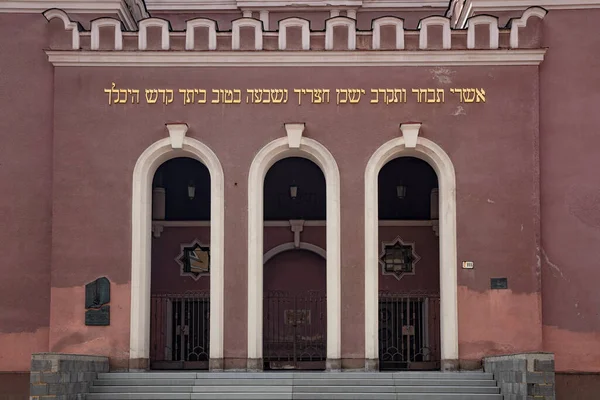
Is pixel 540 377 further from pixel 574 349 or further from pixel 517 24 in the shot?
pixel 517 24

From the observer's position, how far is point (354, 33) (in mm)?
20641

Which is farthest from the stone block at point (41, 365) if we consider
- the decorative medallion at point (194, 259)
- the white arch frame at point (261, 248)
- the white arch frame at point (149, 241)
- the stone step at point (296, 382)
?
the decorative medallion at point (194, 259)

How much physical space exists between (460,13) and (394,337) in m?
6.96

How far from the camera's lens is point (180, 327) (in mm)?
23219

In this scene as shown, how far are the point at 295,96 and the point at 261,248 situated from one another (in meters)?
2.94

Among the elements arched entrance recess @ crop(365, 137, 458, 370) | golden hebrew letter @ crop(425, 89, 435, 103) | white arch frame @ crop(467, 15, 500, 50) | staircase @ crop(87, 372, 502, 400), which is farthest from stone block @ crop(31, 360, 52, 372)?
white arch frame @ crop(467, 15, 500, 50)

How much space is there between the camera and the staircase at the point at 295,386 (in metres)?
18.3

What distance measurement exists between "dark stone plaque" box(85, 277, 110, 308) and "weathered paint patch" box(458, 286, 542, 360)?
6531 mm

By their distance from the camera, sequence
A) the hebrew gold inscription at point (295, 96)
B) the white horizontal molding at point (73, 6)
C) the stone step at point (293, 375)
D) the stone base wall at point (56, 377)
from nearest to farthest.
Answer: the stone base wall at point (56, 377), the stone step at point (293, 375), the hebrew gold inscription at point (295, 96), the white horizontal molding at point (73, 6)

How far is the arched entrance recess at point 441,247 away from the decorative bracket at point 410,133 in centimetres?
8

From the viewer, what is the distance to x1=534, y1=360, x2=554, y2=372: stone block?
16938 millimetres

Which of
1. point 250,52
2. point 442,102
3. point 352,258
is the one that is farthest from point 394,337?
point 250,52

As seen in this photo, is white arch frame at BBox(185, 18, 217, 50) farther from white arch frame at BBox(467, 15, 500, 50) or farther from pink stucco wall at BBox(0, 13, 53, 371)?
white arch frame at BBox(467, 15, 500, 50)

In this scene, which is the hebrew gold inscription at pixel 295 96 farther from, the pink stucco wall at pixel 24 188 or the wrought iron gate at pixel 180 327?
the wrought iron gate at pixel 180 327
